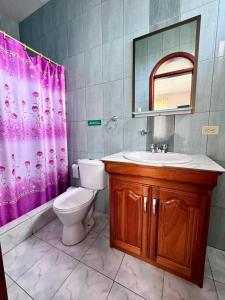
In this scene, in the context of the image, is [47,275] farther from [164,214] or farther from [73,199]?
[164,214]

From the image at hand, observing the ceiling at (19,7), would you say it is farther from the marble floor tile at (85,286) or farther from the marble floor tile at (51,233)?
the marble floor tile at (85,286)

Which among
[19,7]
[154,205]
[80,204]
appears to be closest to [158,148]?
[154,205]

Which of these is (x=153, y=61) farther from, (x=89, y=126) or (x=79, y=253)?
(x=79, y=253)

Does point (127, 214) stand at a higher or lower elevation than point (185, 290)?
higher

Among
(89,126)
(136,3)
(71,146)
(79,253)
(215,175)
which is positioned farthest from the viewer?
(71,146)

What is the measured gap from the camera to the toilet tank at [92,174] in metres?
1.64

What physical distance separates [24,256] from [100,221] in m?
0.80

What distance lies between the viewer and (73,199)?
1.53 m

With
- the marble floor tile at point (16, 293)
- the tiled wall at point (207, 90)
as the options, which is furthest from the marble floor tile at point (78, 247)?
the tiled wall at point (207, 90)

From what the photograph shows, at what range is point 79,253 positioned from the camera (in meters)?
1.29

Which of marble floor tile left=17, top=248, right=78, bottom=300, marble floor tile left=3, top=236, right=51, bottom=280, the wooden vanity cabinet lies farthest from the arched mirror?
Answer: marble floor tile left=3, top=236, right=51, bottom=280

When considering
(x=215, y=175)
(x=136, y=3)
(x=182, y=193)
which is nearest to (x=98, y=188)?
(x=182, y=193)

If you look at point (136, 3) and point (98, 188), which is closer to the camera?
point (136, 3)

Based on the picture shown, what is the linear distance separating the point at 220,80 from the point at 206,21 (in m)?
0.49
